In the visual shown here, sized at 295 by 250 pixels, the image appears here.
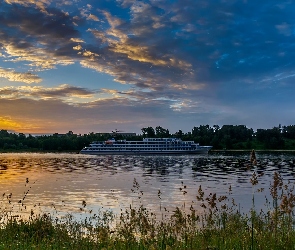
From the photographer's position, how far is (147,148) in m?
173

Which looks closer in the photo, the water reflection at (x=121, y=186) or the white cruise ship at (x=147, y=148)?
the water reflection at (x=121, y=186)

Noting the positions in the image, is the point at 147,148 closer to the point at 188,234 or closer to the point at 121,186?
the point at 121,186

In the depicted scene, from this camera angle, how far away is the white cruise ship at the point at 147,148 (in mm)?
171250

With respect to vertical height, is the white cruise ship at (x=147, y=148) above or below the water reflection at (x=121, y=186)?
above

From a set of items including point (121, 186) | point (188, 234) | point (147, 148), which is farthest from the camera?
point (147, 148)

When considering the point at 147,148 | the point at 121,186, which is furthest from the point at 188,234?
the point at 147,148

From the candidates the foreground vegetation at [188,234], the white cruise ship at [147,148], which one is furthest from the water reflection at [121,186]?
the white cruise ship at [147,148]

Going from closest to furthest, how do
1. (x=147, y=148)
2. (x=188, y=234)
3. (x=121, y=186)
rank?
(x=188, y=234) < (x=121, y=186) < (x=147, y=148)

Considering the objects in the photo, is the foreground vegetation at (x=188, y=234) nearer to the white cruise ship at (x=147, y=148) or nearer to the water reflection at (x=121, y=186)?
the water reflection at (x=121, y=186)

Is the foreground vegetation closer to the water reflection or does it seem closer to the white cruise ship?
the water reflection

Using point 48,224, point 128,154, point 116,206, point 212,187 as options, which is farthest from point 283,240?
point 128,154

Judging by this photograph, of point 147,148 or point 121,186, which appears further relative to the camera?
point 147,148

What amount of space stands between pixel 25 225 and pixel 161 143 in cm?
16015

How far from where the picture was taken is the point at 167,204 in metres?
30.1
